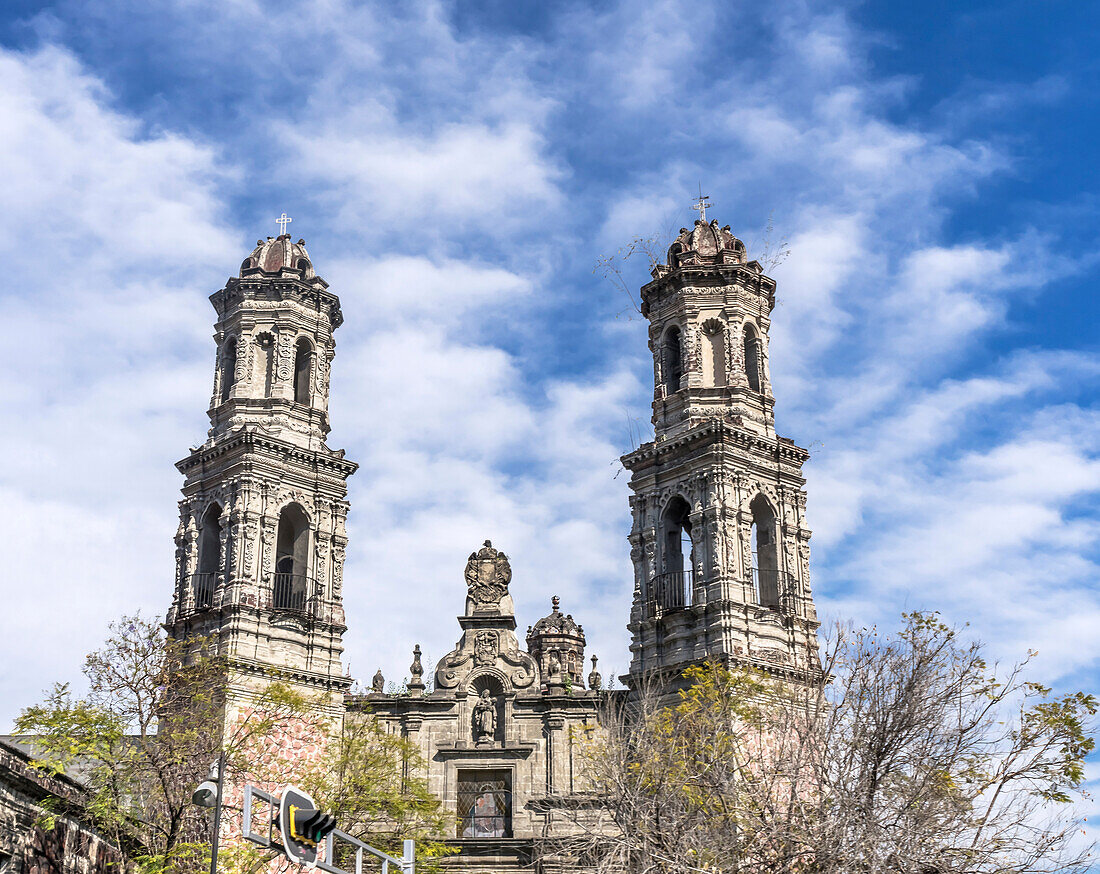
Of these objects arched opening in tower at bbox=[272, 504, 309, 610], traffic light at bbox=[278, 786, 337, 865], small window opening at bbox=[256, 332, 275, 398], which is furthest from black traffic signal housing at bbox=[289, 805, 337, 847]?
small window opening at bbox=[256, 332, 275, 398]

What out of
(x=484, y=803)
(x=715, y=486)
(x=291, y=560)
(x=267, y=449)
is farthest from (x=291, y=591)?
(x=715, y=486)

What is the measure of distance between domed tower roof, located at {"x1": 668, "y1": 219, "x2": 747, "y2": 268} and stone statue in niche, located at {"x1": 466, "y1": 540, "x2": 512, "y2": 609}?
1262 centimetres

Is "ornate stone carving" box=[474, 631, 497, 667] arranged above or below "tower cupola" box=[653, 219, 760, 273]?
below

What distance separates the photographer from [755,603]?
45438 millimetres

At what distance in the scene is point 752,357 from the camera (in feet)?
166

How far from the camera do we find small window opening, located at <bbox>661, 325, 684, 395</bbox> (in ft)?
167

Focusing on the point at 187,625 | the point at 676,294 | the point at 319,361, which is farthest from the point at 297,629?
the point at 676,294

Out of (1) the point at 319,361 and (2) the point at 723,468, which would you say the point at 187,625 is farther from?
(2) the point at 723,468

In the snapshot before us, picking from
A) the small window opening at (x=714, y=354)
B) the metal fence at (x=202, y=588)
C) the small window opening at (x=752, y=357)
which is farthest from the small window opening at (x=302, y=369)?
the small window opening at (x=752, y=357)

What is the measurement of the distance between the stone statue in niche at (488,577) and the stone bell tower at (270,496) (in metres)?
4.69

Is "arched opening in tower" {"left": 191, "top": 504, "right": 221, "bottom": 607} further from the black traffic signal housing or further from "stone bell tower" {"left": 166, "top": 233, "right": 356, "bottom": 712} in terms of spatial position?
the black traffic signal housing

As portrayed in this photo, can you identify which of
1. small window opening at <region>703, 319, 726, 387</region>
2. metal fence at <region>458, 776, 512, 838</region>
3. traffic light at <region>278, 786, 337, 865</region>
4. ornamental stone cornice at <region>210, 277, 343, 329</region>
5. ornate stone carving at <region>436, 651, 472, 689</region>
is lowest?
traffic light at <region>278, 786, 337, 865</region>

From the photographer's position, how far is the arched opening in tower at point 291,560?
161ft

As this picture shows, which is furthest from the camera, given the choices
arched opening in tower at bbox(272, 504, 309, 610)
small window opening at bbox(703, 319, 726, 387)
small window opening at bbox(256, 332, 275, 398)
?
small window opening at bbox(256, 332, 275, 398)
